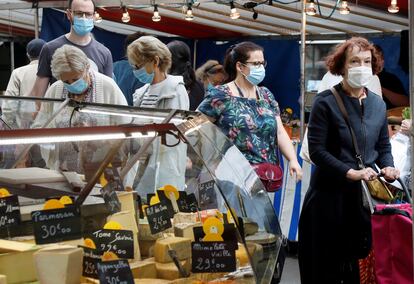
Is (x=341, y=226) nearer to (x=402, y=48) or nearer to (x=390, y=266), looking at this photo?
(x=390, y=266)

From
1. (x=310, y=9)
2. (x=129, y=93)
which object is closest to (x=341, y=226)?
(x=129, y=93)

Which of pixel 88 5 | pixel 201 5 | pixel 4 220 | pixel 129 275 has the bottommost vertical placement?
pixel 129 275

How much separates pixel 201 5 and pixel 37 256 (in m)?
8.79

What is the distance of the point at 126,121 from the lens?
3.28m

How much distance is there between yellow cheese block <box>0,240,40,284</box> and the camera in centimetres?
252

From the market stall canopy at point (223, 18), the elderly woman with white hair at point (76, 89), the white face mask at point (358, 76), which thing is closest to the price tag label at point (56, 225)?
the elderly woman with white hair at point (76, 89)

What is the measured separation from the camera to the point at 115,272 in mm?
2438

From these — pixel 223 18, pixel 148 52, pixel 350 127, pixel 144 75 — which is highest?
pixel 223 18

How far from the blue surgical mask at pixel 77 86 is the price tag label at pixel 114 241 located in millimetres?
1928

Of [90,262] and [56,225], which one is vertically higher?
[56,225]

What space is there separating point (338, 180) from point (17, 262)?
7.78 feet

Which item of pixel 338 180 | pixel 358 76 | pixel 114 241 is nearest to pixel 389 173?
pixel 338 180

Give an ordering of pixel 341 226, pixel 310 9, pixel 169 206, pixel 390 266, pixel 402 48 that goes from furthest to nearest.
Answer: pixel 402 48 < pixel 310 9 < pixel 341 226 < pixel 390 266 < pixel 169 206

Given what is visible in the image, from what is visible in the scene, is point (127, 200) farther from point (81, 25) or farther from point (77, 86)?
point (81, 25)
